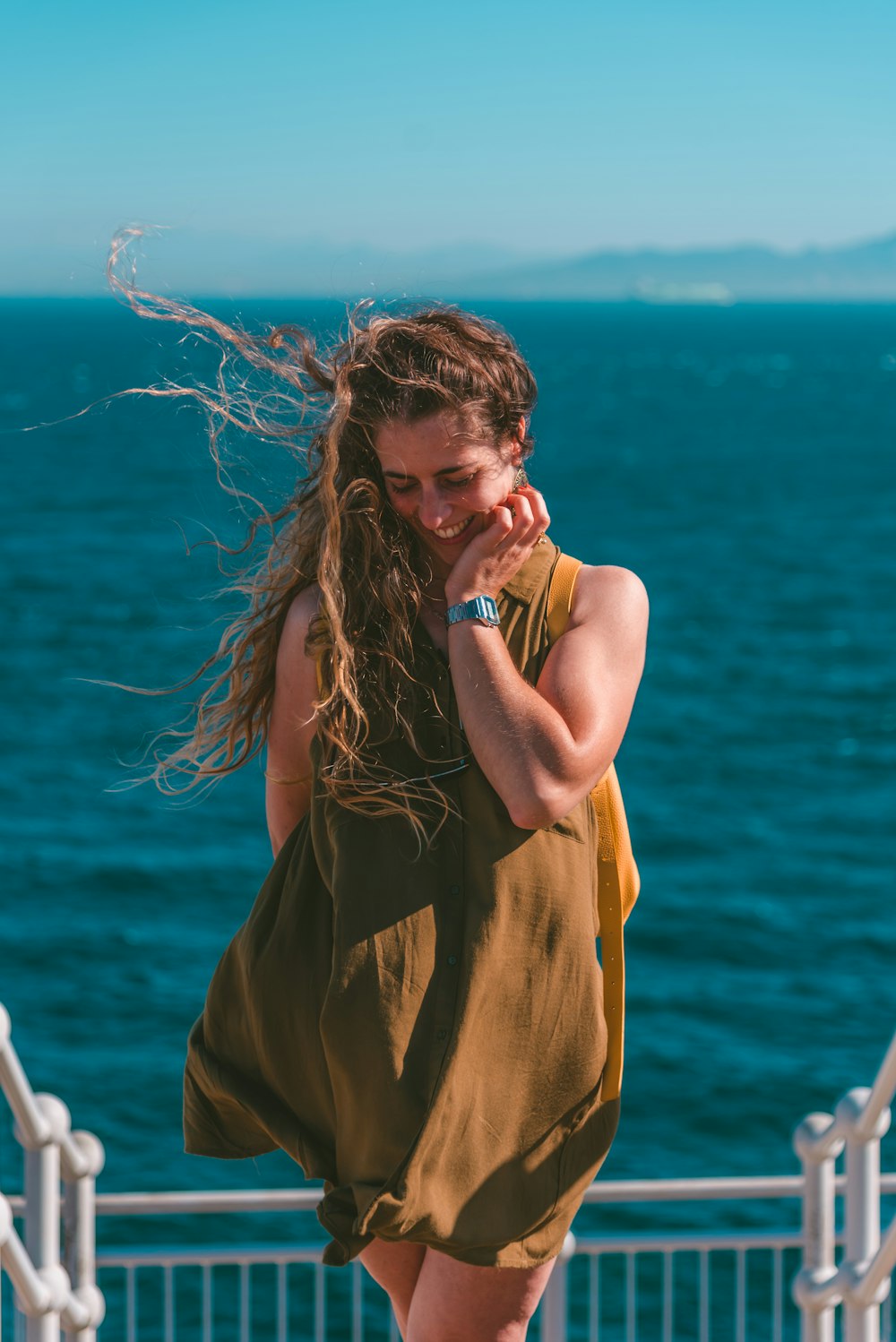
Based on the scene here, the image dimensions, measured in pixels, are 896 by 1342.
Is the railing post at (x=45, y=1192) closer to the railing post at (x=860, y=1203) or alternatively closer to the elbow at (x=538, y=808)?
the elbow at (x=538, y=808)

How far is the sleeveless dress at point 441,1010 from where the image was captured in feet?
8.02

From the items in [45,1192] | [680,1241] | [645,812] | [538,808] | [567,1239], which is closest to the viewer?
[538,808]

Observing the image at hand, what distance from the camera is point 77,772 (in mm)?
26641

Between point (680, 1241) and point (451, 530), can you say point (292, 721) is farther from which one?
point (680, 1241)

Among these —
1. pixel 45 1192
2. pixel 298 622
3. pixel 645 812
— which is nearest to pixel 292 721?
pixel 298 622

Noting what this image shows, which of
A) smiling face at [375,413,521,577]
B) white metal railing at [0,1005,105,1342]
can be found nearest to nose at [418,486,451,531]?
smiling face at [375,413,521,577]

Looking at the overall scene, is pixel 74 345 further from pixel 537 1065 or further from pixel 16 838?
pixel 537 1065

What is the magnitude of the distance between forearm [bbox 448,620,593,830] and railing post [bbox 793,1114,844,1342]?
1224 mm

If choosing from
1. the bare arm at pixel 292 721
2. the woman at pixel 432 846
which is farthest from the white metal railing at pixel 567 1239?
the bare arm at pixel 292 721

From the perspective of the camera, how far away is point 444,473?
2504 mm

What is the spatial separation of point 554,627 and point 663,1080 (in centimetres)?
1543

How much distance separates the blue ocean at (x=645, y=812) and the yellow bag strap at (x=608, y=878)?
0.57 m

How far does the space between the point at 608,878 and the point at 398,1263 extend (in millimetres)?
770

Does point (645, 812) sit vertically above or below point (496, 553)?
below
